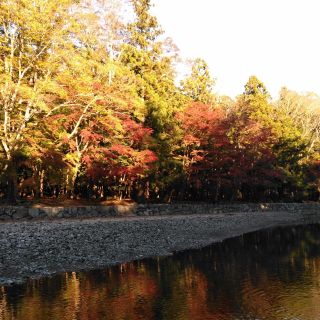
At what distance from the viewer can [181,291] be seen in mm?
14367

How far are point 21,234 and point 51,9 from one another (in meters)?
13.7

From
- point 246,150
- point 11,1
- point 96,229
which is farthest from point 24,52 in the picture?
point 246,150

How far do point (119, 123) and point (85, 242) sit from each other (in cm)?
1090

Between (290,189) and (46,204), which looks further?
(290,189)

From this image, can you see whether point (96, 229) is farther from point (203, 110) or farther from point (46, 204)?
point (203, 110)

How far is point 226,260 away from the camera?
19.9 m

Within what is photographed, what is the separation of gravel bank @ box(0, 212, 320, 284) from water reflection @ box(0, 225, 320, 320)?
123cm

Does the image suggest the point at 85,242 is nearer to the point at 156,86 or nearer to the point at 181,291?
the point at 181,291

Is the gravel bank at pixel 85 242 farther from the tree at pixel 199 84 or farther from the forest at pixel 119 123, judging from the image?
the tree at pixel 199 84

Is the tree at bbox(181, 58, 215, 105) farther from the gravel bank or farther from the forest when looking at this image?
the gravel bank

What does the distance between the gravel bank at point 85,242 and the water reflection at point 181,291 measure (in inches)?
48.4

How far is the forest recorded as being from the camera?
1027 inches

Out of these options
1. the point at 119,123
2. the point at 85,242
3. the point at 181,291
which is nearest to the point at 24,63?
the point at 119,123

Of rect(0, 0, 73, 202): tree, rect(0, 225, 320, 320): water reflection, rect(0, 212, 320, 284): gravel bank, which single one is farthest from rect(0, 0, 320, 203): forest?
rect(0, 225, 320, 320): water reflection
